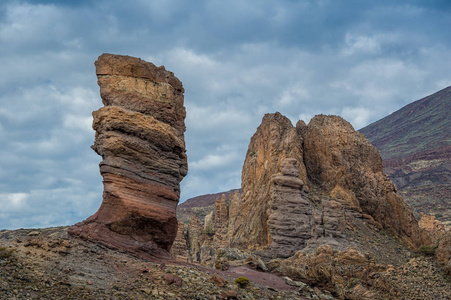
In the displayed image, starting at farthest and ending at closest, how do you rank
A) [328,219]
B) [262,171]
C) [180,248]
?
[180,248], [262,171], [328,219]

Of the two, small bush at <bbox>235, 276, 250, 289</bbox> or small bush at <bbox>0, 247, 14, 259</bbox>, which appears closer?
small bush at <bbox>0, 247, 14, 259</bbox>

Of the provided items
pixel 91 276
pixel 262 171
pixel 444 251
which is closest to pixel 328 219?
pixel 444 251

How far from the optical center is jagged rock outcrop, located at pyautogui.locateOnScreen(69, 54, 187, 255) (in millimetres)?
21812

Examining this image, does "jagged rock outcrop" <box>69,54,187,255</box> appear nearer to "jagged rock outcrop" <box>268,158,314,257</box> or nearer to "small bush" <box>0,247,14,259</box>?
"small bush" <box>0,247,14,259</box>

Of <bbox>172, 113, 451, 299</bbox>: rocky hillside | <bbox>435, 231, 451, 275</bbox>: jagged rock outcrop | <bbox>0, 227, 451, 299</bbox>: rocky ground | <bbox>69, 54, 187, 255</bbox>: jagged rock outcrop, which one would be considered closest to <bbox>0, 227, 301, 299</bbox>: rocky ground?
<bbox>0, 227, 451, 299</bbox>: rocky ground

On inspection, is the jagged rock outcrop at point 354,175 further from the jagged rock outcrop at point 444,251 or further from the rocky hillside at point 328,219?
the jagged rock outcrop at point 444,251

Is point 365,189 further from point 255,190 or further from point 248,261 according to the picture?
point 248,261

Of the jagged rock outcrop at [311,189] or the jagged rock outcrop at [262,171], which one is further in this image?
the jagged rock outcrop at [262,171]

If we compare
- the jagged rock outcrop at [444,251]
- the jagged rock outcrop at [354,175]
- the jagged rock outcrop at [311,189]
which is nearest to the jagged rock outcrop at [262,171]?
the jagged rock outcrop at [311,189]

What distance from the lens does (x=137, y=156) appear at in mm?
23312

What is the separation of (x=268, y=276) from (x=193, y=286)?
31.7ft

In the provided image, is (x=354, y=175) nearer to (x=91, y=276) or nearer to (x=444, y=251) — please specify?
(x=444, y=251)

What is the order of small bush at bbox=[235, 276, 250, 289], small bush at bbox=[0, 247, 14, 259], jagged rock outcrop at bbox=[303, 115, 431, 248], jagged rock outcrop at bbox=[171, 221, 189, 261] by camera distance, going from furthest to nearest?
1. jagged rock outcrop at bbox=[171, 221, 189, 261]
2. jagged rock outcrop at bbox=[303, 115, 431, 248]
3. small bush at bbox=[235, 276, 250, 289]
4. small bush at bbox=[0, 247, 14, 259]

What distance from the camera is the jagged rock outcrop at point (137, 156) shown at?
2181cm
